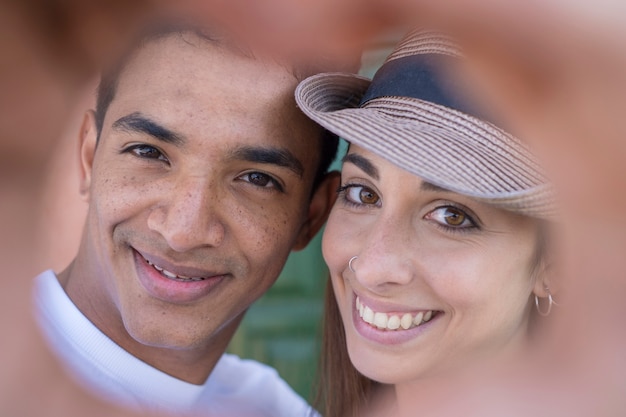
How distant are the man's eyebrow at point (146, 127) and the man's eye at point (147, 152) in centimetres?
4

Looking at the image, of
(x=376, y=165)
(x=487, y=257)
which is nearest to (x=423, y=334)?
(x=487, y=257)

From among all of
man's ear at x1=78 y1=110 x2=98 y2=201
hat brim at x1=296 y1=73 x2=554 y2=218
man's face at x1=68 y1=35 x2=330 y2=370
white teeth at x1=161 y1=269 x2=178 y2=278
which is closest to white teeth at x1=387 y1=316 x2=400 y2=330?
hat brim at x1=296 y1=73 x2=554 y2=218

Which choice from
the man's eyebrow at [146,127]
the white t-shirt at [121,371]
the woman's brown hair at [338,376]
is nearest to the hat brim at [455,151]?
the man's eyebrow at [146,127]

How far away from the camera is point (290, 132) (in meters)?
1.80

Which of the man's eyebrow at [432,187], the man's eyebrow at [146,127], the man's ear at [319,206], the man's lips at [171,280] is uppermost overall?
the man's eyebrow at [432,187]

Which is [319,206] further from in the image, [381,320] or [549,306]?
[549,306]

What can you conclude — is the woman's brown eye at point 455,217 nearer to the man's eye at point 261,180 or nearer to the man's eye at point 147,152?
the man's eye at point 261,180

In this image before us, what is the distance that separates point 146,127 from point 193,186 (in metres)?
0.18

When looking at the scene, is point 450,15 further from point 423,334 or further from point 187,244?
point 187,244

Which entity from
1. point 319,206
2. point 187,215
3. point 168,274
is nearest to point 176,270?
point 168,274

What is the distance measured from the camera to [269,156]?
69.8 inches

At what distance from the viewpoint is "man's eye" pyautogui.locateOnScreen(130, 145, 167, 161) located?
1.79m

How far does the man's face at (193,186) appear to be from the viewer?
1718 mm

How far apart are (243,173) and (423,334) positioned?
549 mm
